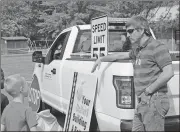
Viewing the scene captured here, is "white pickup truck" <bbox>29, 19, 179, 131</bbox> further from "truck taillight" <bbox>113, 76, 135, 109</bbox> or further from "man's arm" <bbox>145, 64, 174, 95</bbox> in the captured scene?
"man's arm" <bbox>145, 64, 174, 95</bbox>

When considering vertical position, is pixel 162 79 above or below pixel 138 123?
above

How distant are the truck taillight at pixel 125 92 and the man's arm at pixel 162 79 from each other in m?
0.54

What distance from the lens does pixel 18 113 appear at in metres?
2.57

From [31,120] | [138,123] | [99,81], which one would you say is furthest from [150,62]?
[31,120]

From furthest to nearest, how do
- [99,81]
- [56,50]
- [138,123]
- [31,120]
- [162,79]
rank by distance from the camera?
1. [56,50]
2. [99,81]
3. [138,123]
4. [162,79]
5. [31,120]

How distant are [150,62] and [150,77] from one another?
14 centimetres

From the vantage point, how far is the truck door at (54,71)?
5.32 metres

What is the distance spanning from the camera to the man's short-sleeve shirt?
2.86 meters

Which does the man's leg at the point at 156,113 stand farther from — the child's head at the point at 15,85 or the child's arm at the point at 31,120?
the child's head at the point at 15,85

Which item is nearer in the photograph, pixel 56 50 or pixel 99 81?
pixel 99 81

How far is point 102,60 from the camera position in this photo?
145 inches

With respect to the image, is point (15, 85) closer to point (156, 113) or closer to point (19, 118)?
point (19, 118)

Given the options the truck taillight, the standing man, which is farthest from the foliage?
the standing man

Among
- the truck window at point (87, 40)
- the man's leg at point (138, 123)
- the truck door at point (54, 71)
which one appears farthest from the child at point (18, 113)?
the truck window at point (87, 40)
